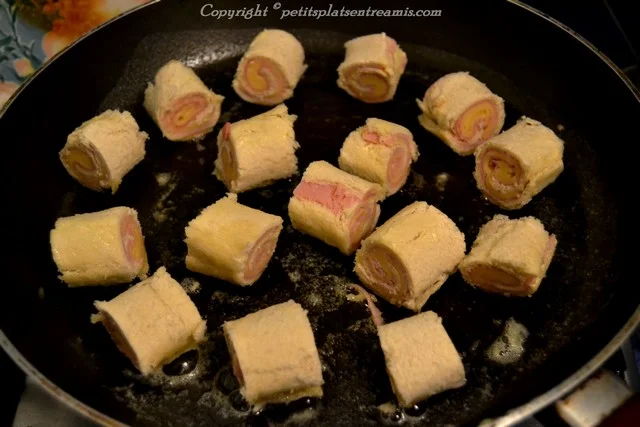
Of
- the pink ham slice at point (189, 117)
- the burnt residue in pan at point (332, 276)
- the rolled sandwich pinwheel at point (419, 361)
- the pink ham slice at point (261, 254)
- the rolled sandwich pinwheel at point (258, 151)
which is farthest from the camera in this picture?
the pink ham slice at point (189, 117)

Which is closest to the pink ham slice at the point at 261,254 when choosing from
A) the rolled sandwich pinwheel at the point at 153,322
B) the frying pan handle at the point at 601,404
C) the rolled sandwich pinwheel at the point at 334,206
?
the rolled sandwich pinwheel at the point at 334,206

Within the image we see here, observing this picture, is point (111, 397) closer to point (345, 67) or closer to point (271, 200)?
point (271, 200)

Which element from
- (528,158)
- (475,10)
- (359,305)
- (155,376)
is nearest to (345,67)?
(475,10)

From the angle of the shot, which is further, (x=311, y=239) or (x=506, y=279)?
(x=311, y=239)

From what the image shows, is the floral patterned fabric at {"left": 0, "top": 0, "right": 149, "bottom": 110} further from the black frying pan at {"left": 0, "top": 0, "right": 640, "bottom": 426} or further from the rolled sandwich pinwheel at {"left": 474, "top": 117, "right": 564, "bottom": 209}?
the rolled sandwich pinwheel at {"left": 474, "top": 117, "right": 564, "bottom": 209}

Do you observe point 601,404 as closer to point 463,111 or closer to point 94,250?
point 463,111

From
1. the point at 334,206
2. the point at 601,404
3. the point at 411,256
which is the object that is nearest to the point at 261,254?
the point at 334,206

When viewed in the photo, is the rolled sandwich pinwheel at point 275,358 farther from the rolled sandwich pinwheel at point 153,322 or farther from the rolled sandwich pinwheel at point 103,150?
the rolled sandwich pinwheel at point 103,150
